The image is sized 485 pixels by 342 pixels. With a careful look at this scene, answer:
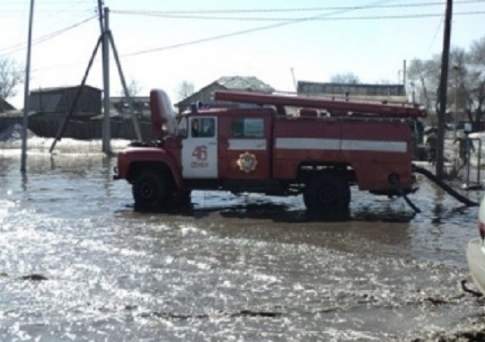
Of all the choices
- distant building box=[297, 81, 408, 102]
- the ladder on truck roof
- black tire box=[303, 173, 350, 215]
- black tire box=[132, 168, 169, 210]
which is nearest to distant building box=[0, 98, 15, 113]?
distant building box=[297, 81, 408, 102]

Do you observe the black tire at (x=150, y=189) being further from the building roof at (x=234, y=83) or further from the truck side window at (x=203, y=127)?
the building roof at (x=234, y=83)

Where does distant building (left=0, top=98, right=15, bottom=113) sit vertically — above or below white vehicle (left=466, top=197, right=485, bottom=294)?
above

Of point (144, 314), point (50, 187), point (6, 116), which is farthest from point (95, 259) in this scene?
point (6, 116)

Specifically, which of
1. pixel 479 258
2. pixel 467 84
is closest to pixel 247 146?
pixel 479 258

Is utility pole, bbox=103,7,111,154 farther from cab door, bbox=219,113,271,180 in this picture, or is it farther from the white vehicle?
the white vehicle

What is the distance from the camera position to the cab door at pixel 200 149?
55.2 ft

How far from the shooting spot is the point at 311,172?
16.7m

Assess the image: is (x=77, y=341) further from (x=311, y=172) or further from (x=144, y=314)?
(x=311, y=172)

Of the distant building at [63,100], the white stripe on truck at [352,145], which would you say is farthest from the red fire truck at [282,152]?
the distant building at [63,100]

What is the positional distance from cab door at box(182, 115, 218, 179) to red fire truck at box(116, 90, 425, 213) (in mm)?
22

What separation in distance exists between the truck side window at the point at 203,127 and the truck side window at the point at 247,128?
18.7 inches

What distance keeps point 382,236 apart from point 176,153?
18.3ft

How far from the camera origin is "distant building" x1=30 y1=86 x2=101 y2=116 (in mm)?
76750

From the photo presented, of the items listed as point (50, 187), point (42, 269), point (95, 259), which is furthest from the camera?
point (50, 187)
